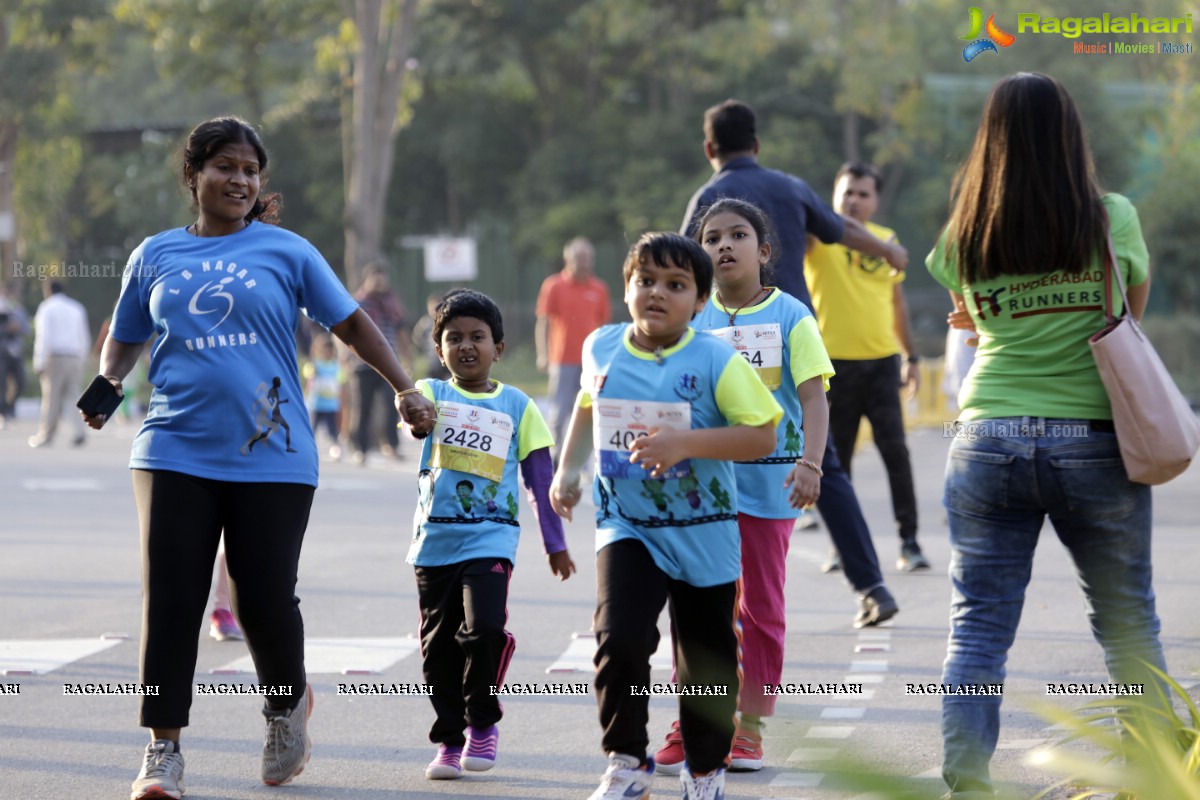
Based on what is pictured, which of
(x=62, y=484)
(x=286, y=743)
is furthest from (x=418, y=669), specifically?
(x=62, y=484)

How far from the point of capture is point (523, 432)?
5.30m

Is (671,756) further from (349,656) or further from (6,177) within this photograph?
(6,177)

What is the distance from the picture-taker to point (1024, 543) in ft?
13.8

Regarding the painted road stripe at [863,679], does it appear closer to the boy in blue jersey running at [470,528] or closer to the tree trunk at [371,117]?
the boy in blue jersey running at [470,528]

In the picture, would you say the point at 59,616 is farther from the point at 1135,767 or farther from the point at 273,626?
the point at 1135,767

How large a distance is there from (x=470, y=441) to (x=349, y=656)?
216cm

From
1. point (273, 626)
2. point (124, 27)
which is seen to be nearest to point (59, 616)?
point (273, 626)

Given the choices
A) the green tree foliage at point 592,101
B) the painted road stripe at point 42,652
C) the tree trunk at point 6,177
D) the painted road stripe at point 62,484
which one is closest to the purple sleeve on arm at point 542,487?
the painted road stripe at point 42,652

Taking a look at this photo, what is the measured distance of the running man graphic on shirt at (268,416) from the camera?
4.74m

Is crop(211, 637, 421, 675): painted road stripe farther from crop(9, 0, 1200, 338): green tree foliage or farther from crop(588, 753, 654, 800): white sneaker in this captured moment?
crop(9, 0, 1200, 338): green tree foliage

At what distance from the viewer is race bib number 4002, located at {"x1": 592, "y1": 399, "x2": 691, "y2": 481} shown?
4363 mm

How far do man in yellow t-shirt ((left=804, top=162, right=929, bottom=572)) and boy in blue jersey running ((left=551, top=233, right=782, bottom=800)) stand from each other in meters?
4.31

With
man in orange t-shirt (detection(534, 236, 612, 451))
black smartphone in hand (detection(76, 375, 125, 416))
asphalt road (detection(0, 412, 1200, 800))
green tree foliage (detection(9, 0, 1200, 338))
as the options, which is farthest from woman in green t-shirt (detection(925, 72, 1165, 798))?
green tree foliage (detection(9, 0, 1200, 338))

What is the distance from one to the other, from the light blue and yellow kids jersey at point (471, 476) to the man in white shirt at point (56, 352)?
15.1m
